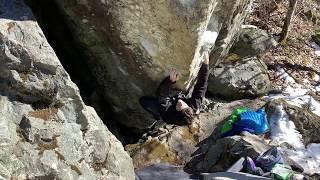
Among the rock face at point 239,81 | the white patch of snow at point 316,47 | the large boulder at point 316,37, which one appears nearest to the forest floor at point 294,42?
the white patch of snow at point 316,47

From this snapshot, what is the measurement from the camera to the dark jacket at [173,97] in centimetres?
1028

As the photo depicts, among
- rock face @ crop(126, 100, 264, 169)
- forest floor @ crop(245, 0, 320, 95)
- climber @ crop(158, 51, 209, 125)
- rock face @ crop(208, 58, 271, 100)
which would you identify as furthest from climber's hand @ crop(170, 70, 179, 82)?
forest floor @ crop(245, 0, 320, 95)

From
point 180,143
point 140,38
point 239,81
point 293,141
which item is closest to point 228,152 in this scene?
point 180,143

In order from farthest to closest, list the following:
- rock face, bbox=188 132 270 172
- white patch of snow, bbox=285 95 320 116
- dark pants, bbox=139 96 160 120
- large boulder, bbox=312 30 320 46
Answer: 1. large boulder, bbox=312 30 320 46
2. white patch of snow, bbox=285 95 320 116
3. dark pants, bbox=139 96 160 120
4. rock face, bbox=188 132 270 172

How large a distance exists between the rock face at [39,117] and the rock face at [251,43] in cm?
878

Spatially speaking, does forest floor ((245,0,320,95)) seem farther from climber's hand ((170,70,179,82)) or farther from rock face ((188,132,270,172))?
climber's hand ((170,70,179,82))

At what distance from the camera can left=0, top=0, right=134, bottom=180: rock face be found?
7027 mm

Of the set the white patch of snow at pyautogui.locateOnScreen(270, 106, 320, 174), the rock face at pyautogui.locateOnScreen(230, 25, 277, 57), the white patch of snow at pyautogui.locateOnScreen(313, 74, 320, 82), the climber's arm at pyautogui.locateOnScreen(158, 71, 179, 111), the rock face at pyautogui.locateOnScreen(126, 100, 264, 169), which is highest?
the rock face at pyautogui.locateOnScreen(230, 25, 277, 57)

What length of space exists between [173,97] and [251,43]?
635cm

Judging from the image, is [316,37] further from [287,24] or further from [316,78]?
[316,78]

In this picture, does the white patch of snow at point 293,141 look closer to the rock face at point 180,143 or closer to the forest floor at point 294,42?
the rock face at point 180,143

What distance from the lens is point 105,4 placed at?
883 cm

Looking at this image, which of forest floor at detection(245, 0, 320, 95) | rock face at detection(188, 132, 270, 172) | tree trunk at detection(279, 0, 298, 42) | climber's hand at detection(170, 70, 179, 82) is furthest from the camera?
tree trunk at detection(279, 0, 298, 42)

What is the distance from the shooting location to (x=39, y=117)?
7.48 metres
